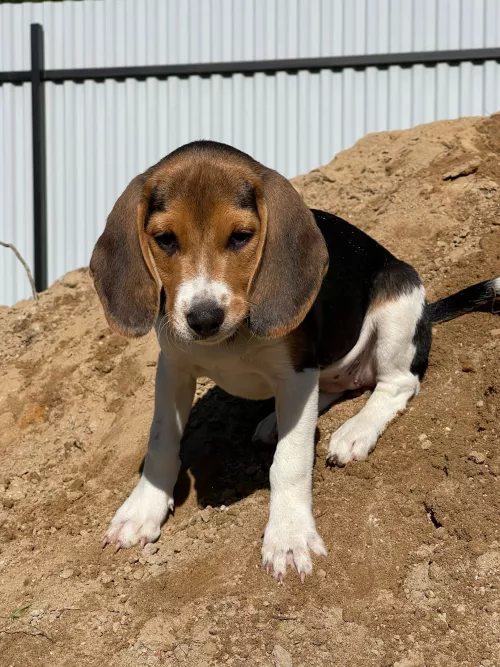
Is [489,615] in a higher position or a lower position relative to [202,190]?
lower

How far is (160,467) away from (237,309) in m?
1.39

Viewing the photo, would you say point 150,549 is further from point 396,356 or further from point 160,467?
point 396,356

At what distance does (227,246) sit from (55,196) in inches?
390

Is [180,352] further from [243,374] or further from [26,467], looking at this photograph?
[26,467]

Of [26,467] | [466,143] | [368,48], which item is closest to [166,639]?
[26,467]

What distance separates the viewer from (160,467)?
16.0 ft

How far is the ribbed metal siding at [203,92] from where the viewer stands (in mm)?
11859

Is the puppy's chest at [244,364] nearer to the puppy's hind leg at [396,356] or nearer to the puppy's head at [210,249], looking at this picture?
the puppy's head at [210,249]

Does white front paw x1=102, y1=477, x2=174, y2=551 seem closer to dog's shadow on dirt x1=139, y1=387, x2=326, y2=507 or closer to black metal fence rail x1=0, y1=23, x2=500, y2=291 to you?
dog's shadow on dirt x1=139, y1=387, x2=326, y2=507

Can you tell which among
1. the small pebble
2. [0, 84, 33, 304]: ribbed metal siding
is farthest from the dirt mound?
[0, 84, 33, 304]: ribbed metal siding

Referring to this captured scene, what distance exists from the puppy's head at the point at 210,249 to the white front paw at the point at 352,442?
114 cm

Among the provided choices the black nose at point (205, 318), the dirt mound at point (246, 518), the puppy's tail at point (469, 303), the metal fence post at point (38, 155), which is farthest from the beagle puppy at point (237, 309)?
the metal fence post at point (38, 155)

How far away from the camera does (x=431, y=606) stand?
3.85 meters

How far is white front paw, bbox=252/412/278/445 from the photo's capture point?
550 centimetres
